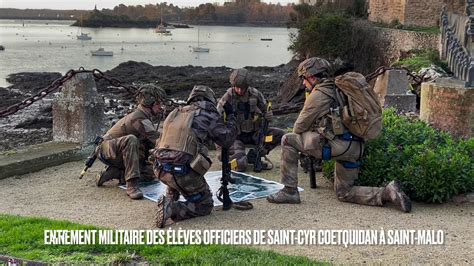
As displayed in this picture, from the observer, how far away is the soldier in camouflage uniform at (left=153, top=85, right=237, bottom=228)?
732cm

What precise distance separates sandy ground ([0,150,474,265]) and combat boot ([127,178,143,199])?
0.09 meters

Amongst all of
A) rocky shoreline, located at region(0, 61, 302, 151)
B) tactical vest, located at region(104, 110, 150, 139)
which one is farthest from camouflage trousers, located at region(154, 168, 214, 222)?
rocky shoreline, located at region(0, 61, 302, 151)

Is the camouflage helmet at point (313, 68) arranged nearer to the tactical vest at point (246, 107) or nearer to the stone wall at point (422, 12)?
the tactical vest at point (246, 107)

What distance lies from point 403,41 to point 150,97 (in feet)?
91.0

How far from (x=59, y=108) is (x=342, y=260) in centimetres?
621

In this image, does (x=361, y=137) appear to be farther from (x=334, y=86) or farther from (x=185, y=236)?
(x=185, y=236)

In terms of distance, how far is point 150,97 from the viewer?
28.5 ft

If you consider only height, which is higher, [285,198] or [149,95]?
[149,95]

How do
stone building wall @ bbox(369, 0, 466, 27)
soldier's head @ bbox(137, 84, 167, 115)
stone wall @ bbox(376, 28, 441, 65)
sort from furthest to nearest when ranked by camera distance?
1. stone building wall @ bbox(369, 0, 466, 27)
2. stone wall @ bbox(376, 28, 441, 65)
3. soldier's head @ bbox(137, 84, 167, 115)

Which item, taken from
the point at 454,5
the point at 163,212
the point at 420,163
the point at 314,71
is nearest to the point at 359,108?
the point at 314,71

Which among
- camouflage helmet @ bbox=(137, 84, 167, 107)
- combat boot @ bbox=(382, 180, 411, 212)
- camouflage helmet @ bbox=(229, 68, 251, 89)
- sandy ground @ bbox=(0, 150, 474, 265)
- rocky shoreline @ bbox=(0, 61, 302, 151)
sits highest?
camouflage helmet @ bbox=(229, 68, 251, 89)

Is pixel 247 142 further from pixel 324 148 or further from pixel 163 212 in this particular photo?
pixel 163 212

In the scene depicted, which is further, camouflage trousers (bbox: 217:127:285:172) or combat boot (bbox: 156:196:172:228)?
camouflage trousers (bbox: 217:127:285:172)

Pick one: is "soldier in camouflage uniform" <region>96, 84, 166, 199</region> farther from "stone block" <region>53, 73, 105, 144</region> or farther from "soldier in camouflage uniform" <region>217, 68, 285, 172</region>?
"stone block" <region>53, 73, 105, 144</region>
